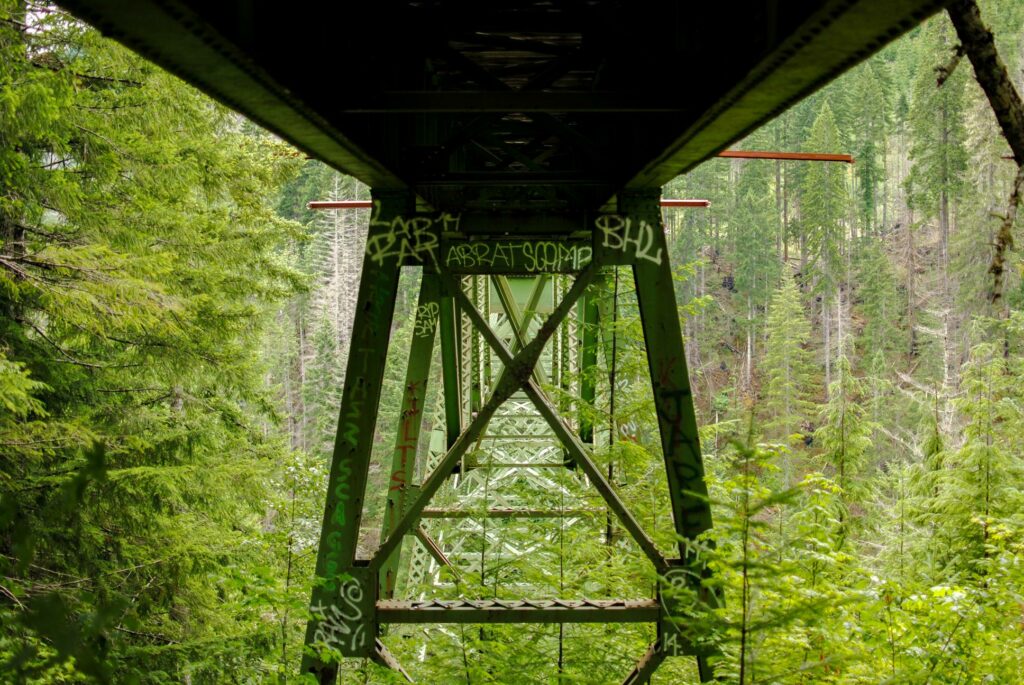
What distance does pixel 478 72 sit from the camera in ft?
13.8

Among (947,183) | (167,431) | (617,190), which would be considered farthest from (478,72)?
(947,183)

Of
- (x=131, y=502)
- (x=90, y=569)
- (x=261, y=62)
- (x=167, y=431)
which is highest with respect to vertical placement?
(x=261, y=62)

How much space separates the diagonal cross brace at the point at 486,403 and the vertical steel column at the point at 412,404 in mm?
569

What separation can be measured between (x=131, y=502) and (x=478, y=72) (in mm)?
6743

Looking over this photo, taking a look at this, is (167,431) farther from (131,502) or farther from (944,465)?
(944,465)

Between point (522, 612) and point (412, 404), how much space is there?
5.27 ft

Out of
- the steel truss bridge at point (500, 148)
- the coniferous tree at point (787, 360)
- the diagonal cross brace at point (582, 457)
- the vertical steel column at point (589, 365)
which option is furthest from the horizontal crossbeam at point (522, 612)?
the coniferous tree at point (787, 360)

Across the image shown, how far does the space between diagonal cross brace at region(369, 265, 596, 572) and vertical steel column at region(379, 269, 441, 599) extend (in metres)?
0.57

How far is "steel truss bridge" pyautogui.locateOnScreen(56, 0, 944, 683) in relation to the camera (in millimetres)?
2480

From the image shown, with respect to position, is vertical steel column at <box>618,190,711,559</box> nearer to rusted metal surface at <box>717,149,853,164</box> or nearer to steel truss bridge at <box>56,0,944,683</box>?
steel truss bridge at <box>56,0,944,683</box>

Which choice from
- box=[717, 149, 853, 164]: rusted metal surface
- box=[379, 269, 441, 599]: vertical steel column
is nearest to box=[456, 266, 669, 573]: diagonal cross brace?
box=[379, 269, 441, 599]: vertical steel column

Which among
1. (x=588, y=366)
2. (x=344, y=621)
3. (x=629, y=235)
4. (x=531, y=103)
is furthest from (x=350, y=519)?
(x=588, y=366)

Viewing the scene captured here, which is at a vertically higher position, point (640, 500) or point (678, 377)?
point (678, 377)

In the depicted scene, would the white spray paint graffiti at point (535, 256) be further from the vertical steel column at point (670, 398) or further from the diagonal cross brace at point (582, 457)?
the vertical steel column at point (670, 398)
